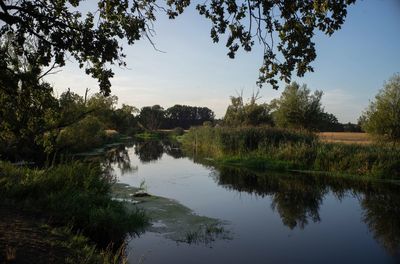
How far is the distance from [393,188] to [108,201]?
13284mm

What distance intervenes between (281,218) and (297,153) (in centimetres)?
1286

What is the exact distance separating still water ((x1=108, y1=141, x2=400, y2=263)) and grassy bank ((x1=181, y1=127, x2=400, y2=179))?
1.94m

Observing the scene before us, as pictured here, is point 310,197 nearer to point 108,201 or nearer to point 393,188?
point 393,188

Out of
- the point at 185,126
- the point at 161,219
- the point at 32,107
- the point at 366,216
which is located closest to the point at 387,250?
the point at 366,216

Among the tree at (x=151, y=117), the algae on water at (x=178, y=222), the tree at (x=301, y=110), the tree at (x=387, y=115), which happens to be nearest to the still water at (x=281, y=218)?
the algae on water at (x=178, y=222)

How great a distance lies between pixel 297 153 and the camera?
24.6m

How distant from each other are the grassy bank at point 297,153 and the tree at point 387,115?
2.94 metres

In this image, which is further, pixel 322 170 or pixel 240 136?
pixel 240 136

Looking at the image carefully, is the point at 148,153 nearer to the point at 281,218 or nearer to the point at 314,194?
the point at 314,194

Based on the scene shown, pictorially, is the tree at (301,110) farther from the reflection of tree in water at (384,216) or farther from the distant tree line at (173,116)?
the distant tree line at (173,116)

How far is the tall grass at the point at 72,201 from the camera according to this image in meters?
8.94

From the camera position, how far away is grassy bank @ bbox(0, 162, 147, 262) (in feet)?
28.9

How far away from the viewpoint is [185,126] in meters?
138

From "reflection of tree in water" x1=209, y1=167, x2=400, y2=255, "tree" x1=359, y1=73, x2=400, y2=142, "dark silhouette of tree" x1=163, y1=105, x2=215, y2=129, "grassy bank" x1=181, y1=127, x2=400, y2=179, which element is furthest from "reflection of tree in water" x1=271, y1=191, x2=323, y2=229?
"dark silhouette of tree" x1=163, y1=105, x2=215, y2=129
